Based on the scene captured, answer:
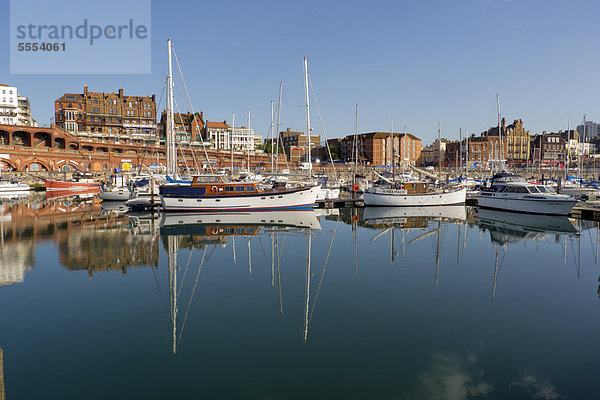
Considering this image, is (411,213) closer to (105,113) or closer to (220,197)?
(220,197)

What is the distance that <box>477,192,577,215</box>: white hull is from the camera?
32500 mm

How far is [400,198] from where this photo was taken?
40625mm

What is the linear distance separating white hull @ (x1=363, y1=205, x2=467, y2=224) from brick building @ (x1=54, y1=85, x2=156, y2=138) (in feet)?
285

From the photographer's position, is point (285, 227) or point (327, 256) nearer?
point (327, 256)

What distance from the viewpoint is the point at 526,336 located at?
10.3m

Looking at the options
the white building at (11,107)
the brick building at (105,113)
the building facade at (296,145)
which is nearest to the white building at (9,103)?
the white building at (11,107)

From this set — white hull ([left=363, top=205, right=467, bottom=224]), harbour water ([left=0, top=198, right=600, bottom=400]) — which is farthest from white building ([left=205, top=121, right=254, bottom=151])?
harbour water ([left=0, top=198, right=600, bottom=400])

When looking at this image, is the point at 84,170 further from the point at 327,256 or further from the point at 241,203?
the point at 327,256

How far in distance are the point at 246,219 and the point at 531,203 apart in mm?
24973

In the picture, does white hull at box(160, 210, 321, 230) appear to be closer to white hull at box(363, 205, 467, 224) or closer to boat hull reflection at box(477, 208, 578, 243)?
white hull at box(363, 205, 467, 224)

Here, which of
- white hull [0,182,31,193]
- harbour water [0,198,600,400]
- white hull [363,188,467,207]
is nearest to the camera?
harbour water [0,198,600,400]

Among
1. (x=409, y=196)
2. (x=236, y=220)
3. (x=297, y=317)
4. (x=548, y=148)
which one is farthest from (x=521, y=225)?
(x=548, y=148)

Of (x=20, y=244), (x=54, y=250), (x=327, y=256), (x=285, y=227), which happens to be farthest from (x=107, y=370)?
(x=285, y=227)

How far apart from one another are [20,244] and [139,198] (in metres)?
18.7
